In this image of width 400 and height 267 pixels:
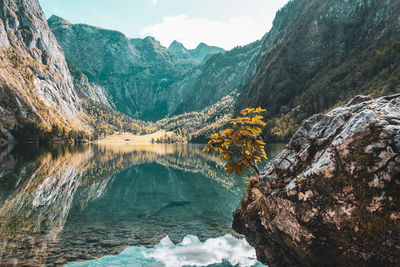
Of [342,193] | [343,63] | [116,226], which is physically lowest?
[116,226]

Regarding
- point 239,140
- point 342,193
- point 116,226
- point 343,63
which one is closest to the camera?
point 342,193

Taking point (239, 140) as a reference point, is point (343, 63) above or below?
above

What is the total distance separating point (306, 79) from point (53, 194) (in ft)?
686

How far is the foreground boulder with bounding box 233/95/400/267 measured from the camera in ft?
21.8

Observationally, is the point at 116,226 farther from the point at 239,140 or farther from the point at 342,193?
the point at 342,193

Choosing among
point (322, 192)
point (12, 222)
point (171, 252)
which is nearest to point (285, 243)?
point (322, 192)

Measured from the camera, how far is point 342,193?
24.7 ft

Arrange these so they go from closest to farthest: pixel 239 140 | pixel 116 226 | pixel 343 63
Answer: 1. pixel 239 140
2. pixel 116 226
3. pixel 343 63

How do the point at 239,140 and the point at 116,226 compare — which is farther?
the point at 116,226

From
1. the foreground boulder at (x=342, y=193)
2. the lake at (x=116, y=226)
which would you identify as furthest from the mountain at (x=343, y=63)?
the foreground boulder at (x=342, y=193)

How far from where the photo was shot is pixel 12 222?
62.7 ft

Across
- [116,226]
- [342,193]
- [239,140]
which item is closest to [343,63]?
[239,140]

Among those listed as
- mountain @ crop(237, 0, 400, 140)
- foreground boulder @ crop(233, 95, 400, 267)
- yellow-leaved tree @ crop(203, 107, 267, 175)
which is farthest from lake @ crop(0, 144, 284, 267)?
mountain @ crop(237, 0, 400, 140)

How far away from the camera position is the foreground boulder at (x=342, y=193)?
21.8 ft
